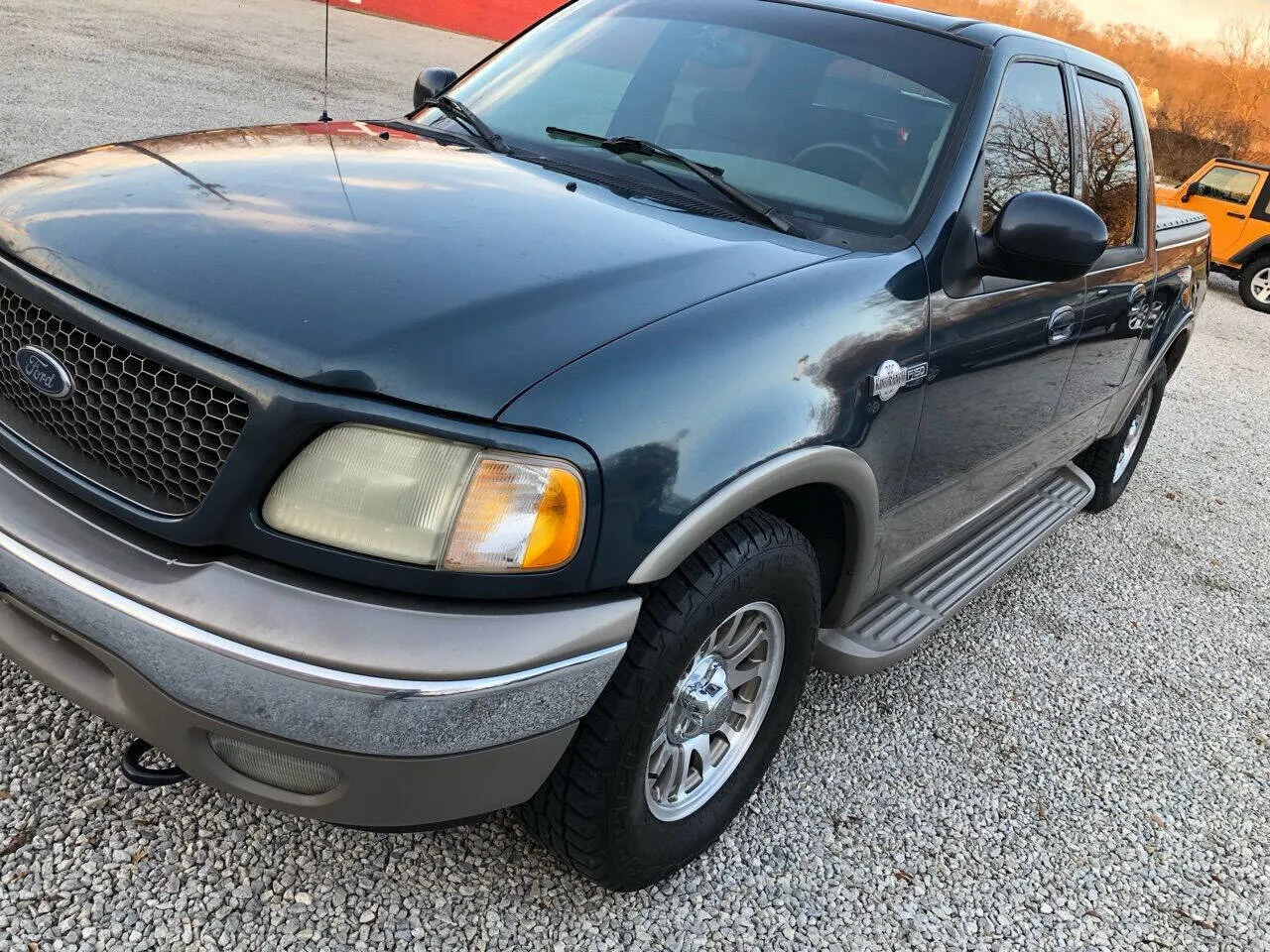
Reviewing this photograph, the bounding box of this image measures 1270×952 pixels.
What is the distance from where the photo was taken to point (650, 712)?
1756 millimetres

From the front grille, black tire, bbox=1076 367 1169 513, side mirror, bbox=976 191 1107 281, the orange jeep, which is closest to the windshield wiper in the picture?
side mirror, bbox=976 191 1107 281

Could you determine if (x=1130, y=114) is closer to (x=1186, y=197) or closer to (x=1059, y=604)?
(x=1059, y=604)

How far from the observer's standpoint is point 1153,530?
4816mm

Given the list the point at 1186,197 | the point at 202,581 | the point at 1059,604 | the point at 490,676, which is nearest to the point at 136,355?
the point at 202,581

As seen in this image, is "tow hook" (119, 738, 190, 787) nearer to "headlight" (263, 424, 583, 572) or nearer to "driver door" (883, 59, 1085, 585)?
"headlight" (263, 424, 583, 572)

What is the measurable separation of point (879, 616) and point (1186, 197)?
12.3 meters

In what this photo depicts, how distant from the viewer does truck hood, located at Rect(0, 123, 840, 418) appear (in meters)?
1.53

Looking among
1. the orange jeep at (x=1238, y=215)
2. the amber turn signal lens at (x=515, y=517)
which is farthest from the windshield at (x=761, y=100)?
the orange jeep at (x=1238, y=215)

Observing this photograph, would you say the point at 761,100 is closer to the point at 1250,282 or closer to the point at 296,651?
the point at 296,651

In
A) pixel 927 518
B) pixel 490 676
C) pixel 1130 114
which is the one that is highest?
pixel 1130 114

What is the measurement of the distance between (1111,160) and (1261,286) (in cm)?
1061

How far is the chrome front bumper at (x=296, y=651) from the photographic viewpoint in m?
1.43

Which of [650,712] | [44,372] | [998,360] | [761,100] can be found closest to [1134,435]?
[998,360]

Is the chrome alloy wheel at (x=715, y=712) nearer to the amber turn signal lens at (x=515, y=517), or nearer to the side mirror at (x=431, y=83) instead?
the amber turn signal lens at (x=515, y=517)
